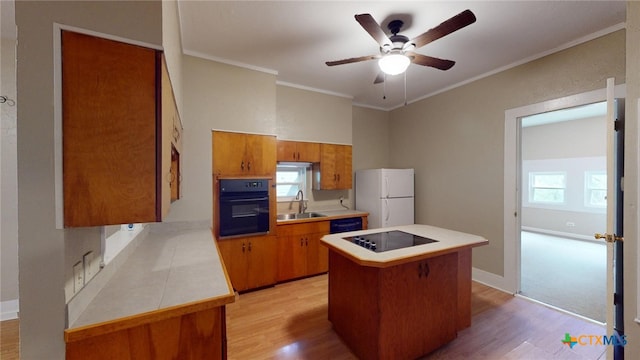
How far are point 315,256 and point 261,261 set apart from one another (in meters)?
0.81

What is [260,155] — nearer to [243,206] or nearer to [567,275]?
[243,206]

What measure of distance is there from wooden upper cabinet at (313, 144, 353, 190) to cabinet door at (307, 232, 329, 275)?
843 millimetres

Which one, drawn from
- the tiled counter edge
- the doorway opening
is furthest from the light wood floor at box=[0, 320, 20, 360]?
the doorway opening

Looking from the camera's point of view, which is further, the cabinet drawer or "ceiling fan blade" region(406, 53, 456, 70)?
the cabinet drawer

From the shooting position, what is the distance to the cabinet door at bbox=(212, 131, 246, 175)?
288 cm

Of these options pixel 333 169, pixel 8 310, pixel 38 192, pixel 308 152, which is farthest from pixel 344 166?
pixel 8 310

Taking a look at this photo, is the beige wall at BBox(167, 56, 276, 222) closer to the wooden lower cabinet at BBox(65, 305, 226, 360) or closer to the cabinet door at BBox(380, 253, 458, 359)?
the wooden lower cabinet at BBox(65, 305, 226, 360)

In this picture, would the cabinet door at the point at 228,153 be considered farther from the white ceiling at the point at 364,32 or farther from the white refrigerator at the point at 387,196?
the white refrigerator at the point at 387,196

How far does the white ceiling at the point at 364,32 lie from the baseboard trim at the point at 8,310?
10.5 ft

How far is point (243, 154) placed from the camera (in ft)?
9.89

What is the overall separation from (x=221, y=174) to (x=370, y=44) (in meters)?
2.23

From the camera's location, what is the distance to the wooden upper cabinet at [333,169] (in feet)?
12.7

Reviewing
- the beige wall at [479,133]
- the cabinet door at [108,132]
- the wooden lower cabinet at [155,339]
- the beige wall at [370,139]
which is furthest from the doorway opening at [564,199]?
the cabinet door at [108,132]

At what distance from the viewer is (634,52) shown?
4.86 ft
